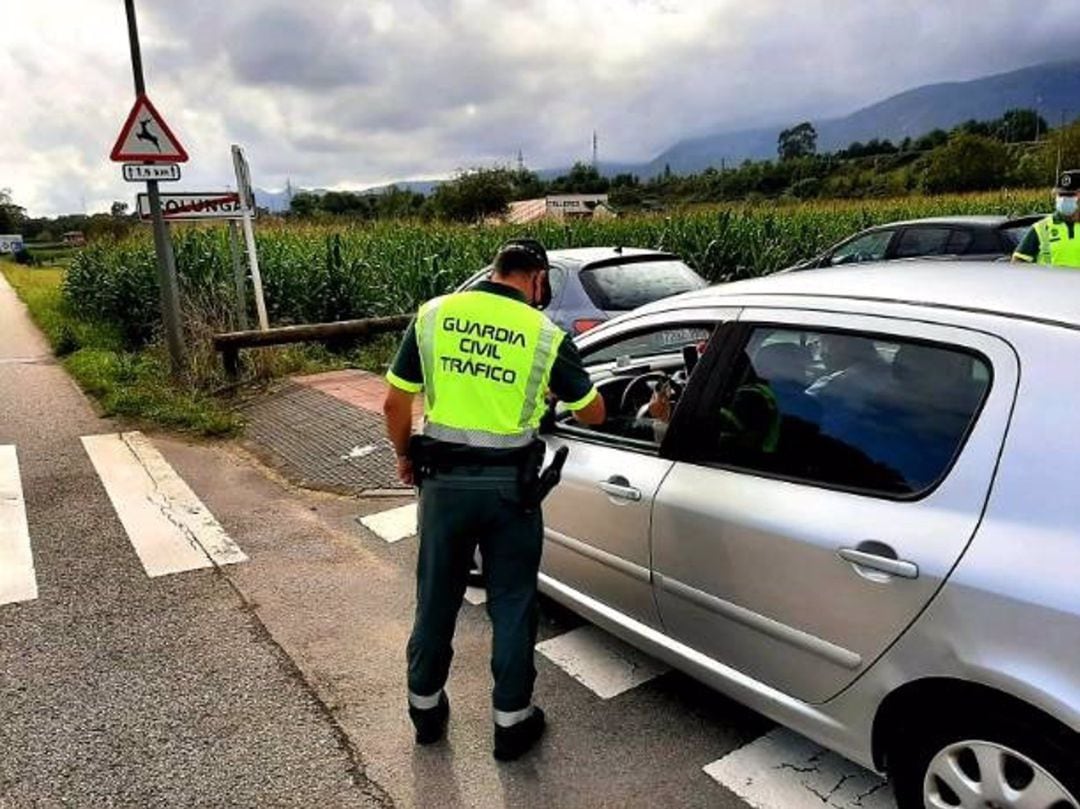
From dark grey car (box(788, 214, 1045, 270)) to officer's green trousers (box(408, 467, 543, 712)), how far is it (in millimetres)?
7179

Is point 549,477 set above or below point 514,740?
above

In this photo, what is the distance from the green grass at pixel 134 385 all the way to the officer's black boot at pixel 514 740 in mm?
6217

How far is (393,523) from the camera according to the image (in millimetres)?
5898

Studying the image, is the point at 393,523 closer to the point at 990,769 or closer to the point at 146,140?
the point at 990,769

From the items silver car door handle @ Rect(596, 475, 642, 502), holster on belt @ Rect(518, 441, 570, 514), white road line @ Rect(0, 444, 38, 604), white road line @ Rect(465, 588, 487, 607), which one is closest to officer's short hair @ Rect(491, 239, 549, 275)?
holster on belt @ Rect(518, 441, 570, 514)

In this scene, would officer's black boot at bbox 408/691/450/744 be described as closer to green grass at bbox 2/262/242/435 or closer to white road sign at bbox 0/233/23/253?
green grass at bbox 2/262/242/435

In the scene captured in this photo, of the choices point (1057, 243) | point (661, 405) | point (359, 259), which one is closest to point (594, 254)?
point (1057, 243)

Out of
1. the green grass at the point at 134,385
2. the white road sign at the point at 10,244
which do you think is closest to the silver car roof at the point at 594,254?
the green grass at the point at 134,385

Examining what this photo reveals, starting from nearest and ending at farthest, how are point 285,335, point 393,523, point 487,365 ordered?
point 487,365, point 393,523, point 285,335

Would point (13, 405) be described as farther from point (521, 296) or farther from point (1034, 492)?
point (1034, 492)

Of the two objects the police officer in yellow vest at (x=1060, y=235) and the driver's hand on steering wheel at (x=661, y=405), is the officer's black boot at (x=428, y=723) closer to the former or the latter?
the driver's hand on steering wheel at (x=661, y=405)

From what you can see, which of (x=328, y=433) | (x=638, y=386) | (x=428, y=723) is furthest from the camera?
(x=328, y=433)

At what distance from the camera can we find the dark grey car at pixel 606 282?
25.3 feet

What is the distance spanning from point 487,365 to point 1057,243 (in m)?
5.56
